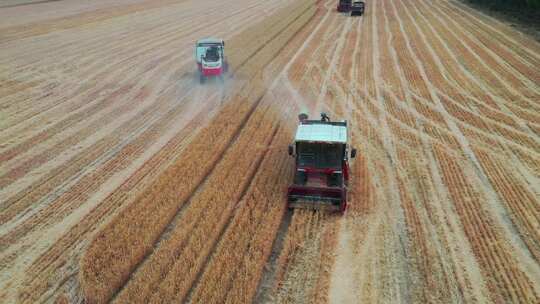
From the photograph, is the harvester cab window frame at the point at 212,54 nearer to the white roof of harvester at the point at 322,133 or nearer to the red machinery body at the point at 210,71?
the red machinery body at the point at 210,71

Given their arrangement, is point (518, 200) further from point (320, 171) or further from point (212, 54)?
point (212, 54)

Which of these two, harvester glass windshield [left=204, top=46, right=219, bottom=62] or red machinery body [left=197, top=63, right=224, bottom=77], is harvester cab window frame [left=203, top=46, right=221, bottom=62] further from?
red machinery body [left=197, top=63, right=224, bottom=77]

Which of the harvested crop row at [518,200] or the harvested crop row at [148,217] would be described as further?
the harvested crop row at [518,200]

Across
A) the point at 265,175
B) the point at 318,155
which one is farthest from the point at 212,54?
the point at 318,155

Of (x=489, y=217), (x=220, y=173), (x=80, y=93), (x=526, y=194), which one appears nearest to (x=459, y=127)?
(x=526, y=194)

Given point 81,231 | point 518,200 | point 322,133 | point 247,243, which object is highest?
point 322,133

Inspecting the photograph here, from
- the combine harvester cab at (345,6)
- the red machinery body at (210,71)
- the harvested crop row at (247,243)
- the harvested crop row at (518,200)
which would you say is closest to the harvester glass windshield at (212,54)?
the red machinery body at (210,71)

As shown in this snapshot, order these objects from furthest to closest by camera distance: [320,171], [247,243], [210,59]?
[210,59], [320,171], [247,243]

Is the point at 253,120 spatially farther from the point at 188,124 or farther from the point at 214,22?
the point at 214,22
